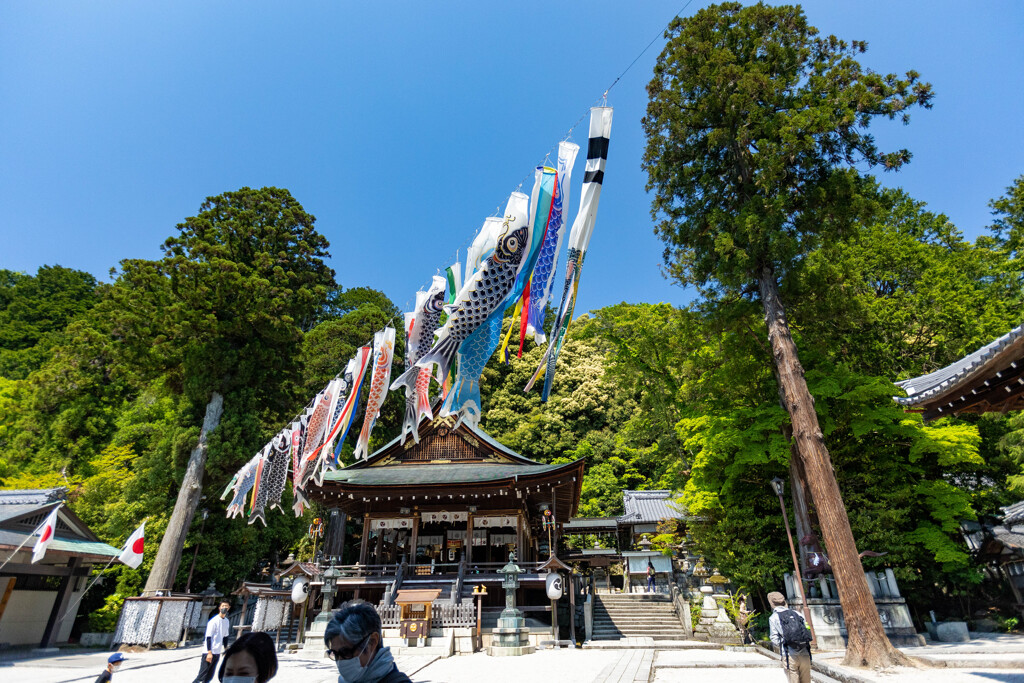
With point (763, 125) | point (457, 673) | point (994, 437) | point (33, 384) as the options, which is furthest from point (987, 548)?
point (33, 384)

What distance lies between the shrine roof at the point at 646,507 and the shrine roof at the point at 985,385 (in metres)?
19.5

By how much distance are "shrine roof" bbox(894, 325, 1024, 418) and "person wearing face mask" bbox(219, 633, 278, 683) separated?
22.0 feet

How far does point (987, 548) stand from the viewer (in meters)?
13.6

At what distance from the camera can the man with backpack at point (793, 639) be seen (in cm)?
520

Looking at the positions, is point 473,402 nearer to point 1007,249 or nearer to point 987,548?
point 987,548

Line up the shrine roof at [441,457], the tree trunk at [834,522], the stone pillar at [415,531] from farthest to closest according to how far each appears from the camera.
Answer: the shrine roof at [441,457] → the stone pillar at [415,531] → the tree trunk at [834,522]

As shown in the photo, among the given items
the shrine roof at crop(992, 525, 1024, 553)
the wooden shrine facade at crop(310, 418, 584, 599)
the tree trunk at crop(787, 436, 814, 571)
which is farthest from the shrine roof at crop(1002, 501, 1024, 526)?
the wooden shrine facade at crop(310, 418, 584, 599)

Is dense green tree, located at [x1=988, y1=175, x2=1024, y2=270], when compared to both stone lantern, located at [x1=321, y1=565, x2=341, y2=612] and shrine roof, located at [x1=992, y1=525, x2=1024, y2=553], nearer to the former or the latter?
shrine roof, located at [x1=992, y1=525, x2=1024, y2=553]

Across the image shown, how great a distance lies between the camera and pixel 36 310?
112 feet

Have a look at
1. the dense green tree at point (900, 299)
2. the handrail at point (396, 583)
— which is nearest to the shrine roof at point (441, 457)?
the handrail at point (396, 583)

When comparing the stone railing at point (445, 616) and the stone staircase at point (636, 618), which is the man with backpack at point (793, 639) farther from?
the stone staircase at point (636, 618)

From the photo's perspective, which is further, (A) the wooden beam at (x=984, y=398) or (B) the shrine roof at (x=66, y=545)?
(B) the shrine roof at (x=66, y=545)

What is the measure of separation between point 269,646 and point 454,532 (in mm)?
17712

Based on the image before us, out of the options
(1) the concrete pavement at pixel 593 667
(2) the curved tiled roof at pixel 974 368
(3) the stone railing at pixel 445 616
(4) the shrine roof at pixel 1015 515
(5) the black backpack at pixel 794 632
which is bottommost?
(1) the concrete pavement at pixel 593 667
